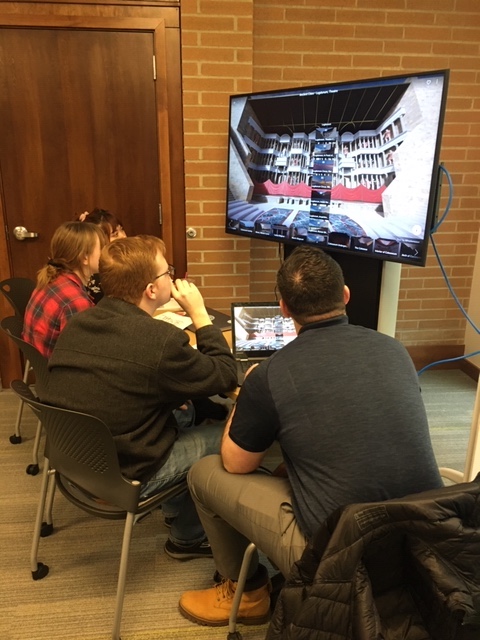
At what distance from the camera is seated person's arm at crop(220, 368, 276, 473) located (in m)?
1.27

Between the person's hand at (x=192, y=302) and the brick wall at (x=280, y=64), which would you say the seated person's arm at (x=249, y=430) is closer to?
the person's hand at (x=192, y=302)

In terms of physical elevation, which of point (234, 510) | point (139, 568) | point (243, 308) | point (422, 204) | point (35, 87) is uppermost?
point (35, 87)

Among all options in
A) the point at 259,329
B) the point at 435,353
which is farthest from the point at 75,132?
the point at 435,353

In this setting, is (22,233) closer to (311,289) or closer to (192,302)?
(192,302)

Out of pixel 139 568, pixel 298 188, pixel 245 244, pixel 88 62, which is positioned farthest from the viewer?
pixel 245 244

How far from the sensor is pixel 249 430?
1.32m

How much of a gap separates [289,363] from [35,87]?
242cm

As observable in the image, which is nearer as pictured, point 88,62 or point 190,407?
point 190,407

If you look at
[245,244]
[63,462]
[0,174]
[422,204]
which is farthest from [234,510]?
[0,174]

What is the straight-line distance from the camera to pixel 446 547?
93 cm

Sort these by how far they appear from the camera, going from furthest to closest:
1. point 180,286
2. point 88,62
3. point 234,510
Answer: point 88,62
point 180,286
point 234,510

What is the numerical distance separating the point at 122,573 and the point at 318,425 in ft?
2.61

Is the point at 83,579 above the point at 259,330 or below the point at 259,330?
below

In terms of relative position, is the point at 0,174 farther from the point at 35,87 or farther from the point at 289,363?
the point at 289,363
